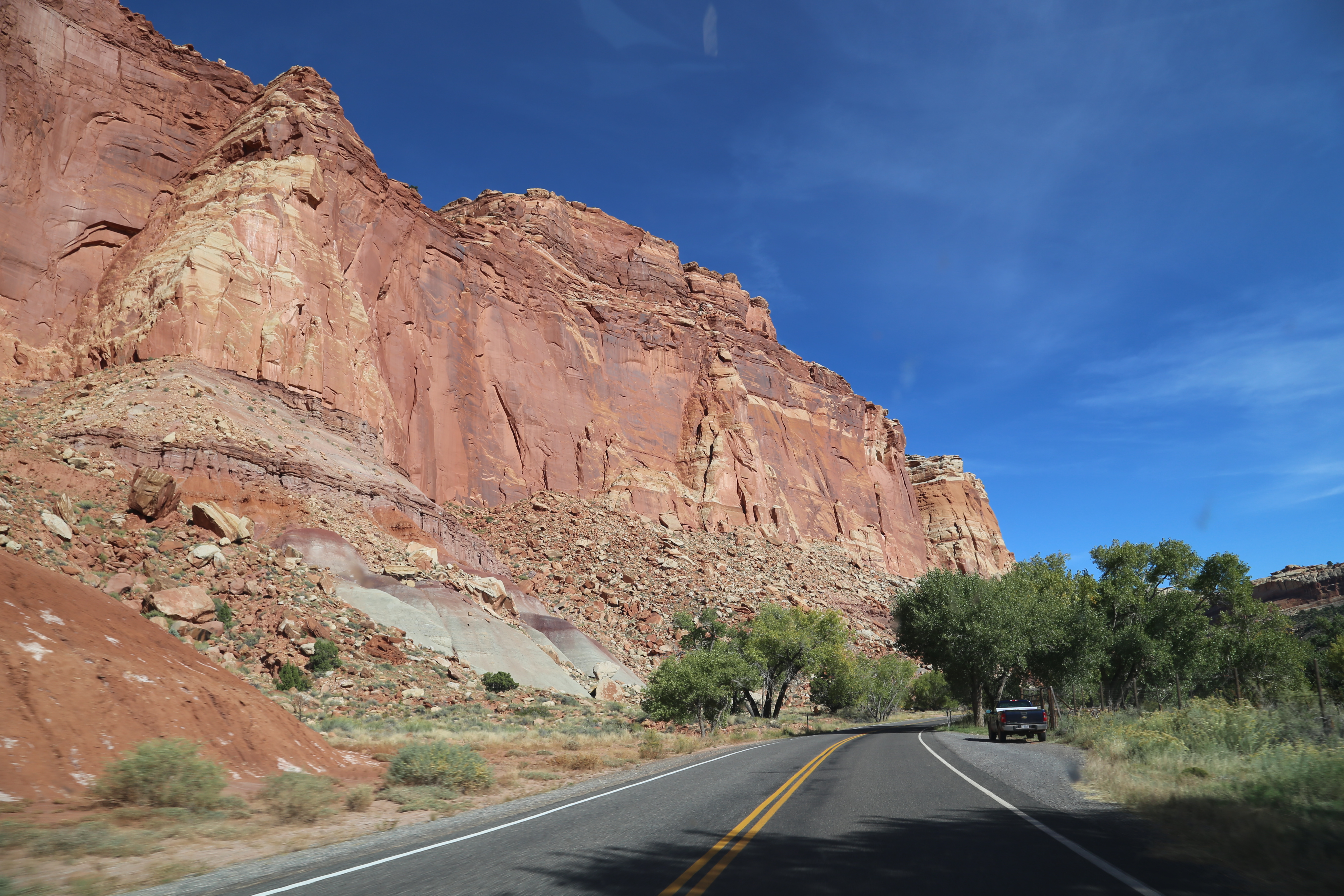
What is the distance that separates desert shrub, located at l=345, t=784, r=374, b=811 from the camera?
12359 mm

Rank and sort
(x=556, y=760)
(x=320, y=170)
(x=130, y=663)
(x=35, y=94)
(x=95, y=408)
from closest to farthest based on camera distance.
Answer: (x=130, y=663) → (x=556, y=760) → (x=95, y=408) → (x=35, y=94) → (x=320, y=170)

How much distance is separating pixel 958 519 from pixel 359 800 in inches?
5183

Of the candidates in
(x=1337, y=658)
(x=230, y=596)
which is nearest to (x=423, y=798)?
Result: (x=230, y=596)

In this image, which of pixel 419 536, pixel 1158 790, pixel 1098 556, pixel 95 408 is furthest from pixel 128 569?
pixel 1098 556

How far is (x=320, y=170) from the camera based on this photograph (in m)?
52.7

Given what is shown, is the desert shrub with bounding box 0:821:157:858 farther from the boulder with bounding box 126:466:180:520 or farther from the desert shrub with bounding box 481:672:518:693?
the desert shrub with bounding box 481:672:518:693

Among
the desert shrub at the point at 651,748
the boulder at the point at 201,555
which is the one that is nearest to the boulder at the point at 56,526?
the boulder at the point at 201,555

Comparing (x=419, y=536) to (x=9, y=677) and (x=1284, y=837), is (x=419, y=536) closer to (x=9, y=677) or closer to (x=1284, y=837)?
(x=9, y=677)

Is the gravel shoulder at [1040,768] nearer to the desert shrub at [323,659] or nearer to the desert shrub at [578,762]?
the desert shrub at [578,762]

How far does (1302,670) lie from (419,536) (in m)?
58.0

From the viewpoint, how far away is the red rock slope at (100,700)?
10039 millimetres

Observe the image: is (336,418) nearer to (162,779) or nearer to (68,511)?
(68,511)

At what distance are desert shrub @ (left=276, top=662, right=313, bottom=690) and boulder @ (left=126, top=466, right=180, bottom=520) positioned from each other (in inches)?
388

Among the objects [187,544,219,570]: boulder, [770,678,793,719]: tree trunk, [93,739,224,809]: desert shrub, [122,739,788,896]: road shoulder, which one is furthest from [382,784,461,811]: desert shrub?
[770,678,793,719]: tree trunk
